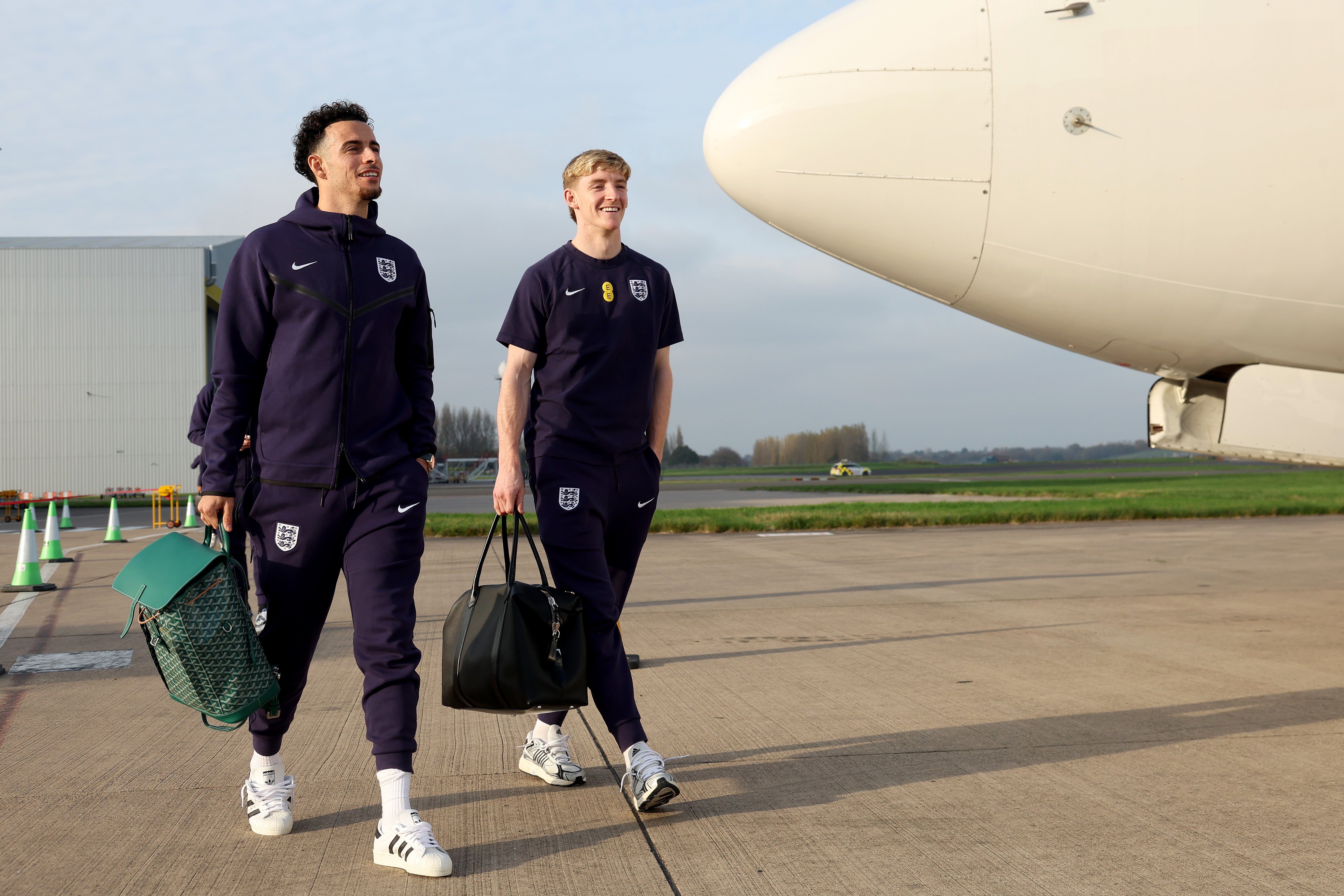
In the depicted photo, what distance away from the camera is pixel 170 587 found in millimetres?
2752

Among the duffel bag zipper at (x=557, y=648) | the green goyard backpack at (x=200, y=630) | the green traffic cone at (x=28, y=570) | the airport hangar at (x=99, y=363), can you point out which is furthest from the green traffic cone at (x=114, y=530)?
the airport hangar at (x=99, y=363)

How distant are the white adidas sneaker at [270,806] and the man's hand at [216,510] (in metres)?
0.73

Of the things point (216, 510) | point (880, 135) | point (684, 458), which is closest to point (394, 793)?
point (216, 510)

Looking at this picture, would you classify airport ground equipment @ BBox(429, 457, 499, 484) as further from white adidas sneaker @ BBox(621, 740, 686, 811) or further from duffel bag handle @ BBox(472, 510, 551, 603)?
white adidas sneaker @ BBox(621, 740, 686, 811)

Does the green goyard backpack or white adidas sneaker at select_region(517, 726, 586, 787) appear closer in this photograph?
the green goyard backpack

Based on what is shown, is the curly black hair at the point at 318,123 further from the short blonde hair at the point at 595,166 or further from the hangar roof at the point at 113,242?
the hangar roof at the point at 113,242

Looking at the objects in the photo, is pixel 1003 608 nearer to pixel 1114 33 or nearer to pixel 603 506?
pixel 1114 33

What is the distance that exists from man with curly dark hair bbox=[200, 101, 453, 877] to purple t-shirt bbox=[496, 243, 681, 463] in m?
0.45

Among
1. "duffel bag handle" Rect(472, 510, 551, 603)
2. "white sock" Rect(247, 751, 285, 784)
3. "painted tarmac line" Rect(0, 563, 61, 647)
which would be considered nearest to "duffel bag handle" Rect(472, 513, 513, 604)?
"duffel bag handle" Rect(472, 510, 551, 603)

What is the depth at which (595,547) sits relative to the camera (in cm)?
325

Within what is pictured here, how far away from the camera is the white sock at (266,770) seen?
302 centimetres

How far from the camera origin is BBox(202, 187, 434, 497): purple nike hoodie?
2.83 meters

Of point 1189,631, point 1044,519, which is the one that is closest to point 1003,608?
point 1189,631

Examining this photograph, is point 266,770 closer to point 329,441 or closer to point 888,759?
point 329,441
